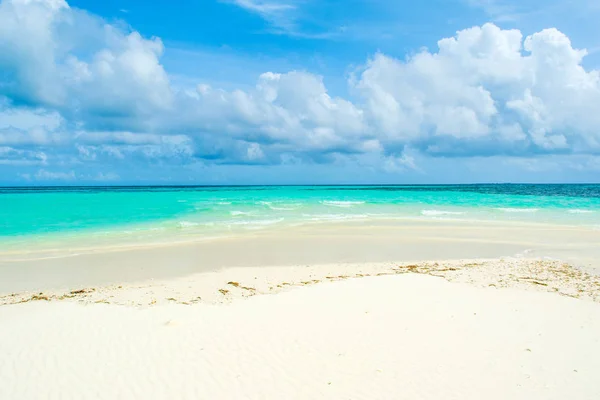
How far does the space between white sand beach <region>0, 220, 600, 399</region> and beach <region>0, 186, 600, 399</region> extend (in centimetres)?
3

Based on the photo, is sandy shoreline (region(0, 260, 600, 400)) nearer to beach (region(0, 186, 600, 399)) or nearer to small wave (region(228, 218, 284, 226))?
beach (region(0, 186, 600, 399))

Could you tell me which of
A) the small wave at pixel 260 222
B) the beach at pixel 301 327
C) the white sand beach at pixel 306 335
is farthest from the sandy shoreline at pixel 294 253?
the small wave at pixel 260 222

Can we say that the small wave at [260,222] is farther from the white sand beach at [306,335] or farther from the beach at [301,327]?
the white sand beach at [306,335]

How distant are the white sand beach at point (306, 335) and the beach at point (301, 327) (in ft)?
0.10

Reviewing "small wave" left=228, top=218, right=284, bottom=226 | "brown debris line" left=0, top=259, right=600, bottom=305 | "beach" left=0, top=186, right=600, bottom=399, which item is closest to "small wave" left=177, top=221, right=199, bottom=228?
"small wave" left=228, top=218, right=284, bottom=226

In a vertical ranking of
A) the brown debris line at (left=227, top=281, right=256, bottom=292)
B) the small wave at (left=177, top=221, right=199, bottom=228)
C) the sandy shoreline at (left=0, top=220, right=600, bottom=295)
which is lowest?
the sandy shoreline at (left=0, top=220, right=600, bottom=295)

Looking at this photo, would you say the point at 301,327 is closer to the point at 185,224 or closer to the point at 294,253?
the point at 294,253

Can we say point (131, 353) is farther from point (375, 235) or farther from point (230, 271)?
point (375, 235)

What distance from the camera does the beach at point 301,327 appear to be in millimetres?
5617

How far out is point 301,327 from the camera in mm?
7500

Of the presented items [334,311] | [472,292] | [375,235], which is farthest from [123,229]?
[472,292]

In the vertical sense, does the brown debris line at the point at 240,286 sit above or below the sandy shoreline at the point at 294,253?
above

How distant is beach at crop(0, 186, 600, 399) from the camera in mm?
5617

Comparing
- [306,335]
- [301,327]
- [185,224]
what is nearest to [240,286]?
[301,327]
